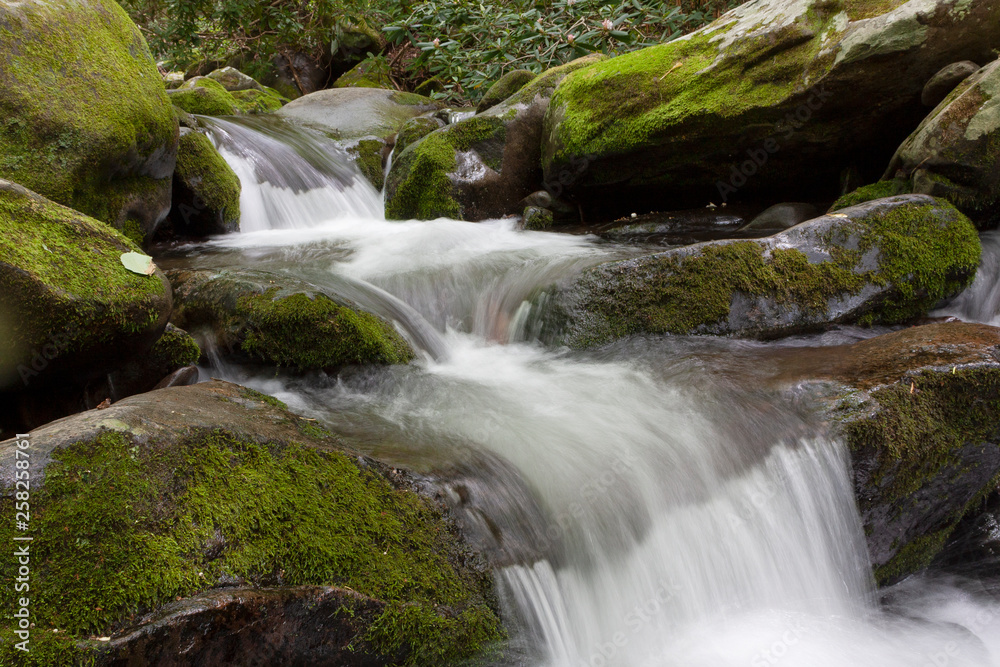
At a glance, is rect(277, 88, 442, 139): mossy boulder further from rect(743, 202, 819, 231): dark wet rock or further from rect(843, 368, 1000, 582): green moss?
rect(843, 368, 1000, 582): green moss

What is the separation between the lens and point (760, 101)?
559 centimetres

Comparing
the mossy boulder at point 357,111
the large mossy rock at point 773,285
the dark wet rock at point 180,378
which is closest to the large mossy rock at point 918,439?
the large mossy rock at point 773,285

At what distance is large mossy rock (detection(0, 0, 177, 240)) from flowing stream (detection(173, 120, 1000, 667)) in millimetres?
2211

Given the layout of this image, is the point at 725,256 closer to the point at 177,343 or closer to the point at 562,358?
the point at 562,358

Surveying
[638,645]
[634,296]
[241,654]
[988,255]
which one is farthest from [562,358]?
[988,255]

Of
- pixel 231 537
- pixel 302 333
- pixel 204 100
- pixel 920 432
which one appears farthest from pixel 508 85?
pixel 231 537

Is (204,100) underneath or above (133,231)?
above

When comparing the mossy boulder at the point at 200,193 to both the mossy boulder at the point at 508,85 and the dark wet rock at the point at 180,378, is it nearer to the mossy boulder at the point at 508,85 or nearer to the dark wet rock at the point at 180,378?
the dark wet rock at the point at 180,378

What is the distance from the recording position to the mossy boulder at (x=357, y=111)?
1034 cm

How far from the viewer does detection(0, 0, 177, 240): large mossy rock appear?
4.53 m

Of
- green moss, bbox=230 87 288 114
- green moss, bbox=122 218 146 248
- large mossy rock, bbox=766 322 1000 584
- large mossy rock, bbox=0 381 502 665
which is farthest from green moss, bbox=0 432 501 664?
green moss, bbox=230 87 288 114

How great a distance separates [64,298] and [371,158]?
7.22 metres

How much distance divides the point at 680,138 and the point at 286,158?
5066 millimetres

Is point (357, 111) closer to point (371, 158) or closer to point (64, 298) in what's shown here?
point (371, 158)
